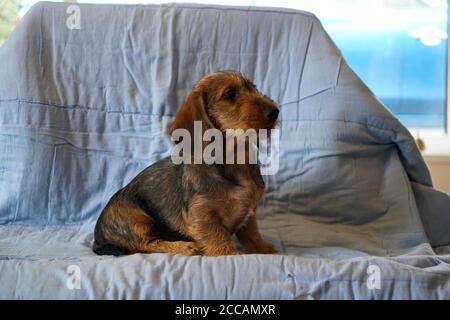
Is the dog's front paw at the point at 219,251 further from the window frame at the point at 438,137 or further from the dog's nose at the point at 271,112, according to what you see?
the window frame at the point at 438,137

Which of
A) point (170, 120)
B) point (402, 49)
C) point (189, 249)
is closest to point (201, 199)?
point (189, 249)

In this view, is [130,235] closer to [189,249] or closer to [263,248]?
[189,249]

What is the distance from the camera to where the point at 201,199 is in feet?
5.44

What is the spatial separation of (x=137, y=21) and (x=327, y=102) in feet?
2.66

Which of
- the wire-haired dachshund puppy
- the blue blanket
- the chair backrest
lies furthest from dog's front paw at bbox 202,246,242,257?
the chair backrest

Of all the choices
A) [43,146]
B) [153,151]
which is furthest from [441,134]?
[43,146]

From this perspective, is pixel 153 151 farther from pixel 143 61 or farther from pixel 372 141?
pixel 372 141

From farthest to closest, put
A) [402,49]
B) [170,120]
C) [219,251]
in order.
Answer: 1. [402,49]
2. [170,120]
3. [219,251]

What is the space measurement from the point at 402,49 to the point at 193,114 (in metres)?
1.77

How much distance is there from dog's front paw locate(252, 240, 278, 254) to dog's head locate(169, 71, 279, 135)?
15.6 inches

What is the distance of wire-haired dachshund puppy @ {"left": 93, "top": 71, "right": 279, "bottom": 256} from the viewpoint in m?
1.66

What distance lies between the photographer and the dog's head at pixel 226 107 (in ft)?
5.48

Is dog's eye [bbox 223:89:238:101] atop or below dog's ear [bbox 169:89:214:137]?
atop

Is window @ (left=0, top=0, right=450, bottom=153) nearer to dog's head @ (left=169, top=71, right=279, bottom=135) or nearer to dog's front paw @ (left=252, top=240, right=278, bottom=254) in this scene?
dog's head @ (left=169, top=71, right=279, bottom=135)
